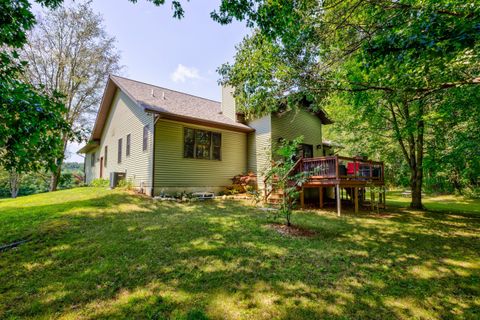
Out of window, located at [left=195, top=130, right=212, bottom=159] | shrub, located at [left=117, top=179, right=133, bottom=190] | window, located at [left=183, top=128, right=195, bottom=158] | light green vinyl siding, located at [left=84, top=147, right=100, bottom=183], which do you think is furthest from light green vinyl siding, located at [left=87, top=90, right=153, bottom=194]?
window, located at [left=195, top=130, right=212, bottom=159]

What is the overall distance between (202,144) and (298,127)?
19.8 ft

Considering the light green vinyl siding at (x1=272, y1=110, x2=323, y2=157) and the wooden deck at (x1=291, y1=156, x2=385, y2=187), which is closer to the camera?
the wooden deck at (x1=291, y1=156, x2=385, y2=187)

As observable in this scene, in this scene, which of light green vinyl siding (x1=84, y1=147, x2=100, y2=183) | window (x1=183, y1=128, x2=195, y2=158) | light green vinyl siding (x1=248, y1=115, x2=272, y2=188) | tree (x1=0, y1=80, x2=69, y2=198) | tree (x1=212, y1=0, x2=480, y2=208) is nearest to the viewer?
tree (x1=0, y1=80, x2=69, y2=198)

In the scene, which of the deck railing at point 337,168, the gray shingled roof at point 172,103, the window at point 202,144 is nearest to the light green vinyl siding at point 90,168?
the gray shingled roof at point 172,103

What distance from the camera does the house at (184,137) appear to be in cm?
984

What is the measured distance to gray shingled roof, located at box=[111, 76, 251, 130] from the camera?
998 centimetres

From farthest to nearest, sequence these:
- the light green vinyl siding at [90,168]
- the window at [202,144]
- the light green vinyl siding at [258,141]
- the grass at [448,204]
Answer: the light green vinyl siding at [90,168], the light green vinyl siding at [258,141], the grass at [448,204], the window at [202,144]

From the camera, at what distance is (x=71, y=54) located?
16562mm

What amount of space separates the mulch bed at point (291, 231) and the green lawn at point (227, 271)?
0.21m

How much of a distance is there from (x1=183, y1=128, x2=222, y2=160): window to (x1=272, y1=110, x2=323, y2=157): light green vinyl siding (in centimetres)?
300

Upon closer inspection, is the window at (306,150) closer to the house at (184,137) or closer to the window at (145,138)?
the house at (184,137)

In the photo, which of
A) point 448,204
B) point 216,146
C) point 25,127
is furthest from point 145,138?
point 448,204

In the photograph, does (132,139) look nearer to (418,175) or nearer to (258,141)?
(258,141)

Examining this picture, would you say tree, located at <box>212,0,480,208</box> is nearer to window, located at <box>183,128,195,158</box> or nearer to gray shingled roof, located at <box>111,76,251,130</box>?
gray shingled roof, located at <box>111,76,251,130</box>
